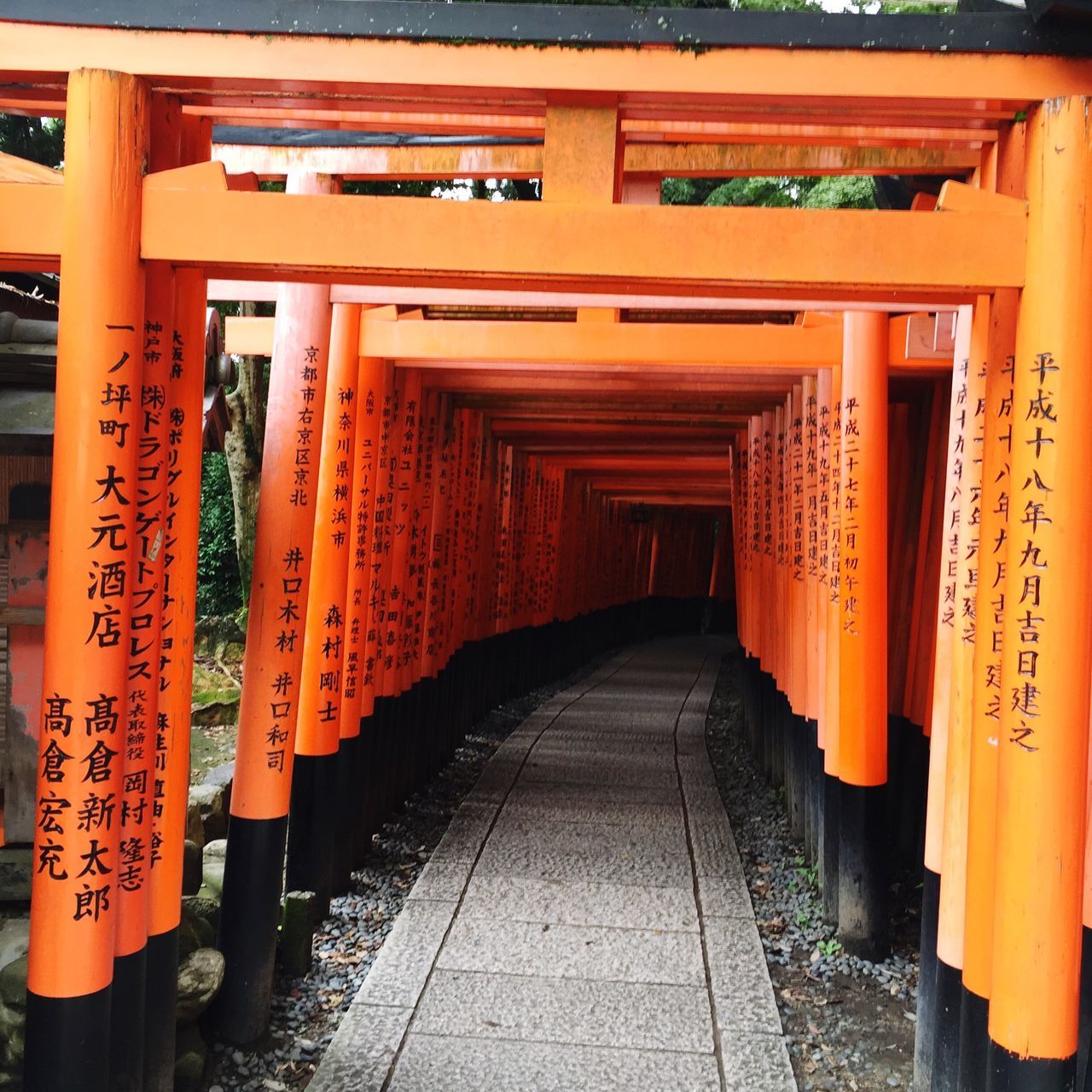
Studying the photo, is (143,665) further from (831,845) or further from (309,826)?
(831,845)

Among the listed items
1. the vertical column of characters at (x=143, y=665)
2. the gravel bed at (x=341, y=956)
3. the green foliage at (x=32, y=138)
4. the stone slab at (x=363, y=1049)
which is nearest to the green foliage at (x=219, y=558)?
the green foliage at (x=32, y=138)

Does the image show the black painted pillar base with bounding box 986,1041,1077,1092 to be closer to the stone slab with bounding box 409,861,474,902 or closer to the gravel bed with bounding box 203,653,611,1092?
the gravel bed with bounding box 203,653,611,1092

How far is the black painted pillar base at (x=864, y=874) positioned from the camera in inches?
221

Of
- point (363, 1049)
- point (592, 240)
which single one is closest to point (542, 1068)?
point (363, 1049)

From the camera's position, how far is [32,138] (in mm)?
10766

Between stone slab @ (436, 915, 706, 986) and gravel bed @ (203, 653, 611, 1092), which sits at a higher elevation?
stone slab @ (436, 915, 706, 986)

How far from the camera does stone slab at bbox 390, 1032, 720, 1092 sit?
4.08m

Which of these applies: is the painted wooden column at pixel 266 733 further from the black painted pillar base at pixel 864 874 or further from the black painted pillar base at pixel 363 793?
the black painted pillar base at pixel 864 874

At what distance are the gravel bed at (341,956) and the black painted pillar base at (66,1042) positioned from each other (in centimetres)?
115

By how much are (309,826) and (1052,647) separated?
13.6ft

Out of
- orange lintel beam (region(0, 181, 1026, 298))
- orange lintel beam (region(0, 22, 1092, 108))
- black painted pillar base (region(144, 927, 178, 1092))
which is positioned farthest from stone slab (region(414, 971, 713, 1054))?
orange lintel beam (region(0, 22, 1092, 108))

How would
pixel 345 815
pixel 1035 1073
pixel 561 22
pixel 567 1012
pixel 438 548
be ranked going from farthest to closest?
Result: pixel 438 548, pixel 345 815, pixel 567 1012, pixel 561 22, pixel 1035 1073

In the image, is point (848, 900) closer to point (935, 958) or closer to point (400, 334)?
point (935, 958)

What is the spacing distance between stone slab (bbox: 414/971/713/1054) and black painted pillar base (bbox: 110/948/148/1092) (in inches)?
53.7
